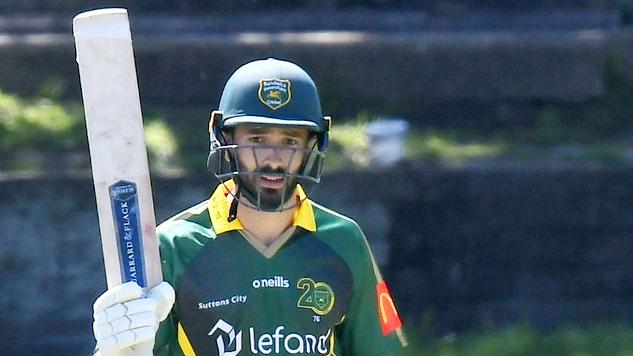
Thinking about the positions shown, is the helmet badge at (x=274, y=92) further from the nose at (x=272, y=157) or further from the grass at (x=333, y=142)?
the grass at (x=333, y=142)

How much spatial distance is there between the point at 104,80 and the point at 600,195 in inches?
166

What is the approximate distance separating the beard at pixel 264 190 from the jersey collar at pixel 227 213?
105mm

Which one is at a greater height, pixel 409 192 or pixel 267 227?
pixel 267 227

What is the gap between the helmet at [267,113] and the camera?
12.5ft

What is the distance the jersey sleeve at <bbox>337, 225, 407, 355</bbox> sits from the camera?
3.96m

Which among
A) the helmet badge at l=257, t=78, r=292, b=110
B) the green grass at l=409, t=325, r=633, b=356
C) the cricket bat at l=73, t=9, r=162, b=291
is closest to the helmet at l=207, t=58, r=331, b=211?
the helmet badge at l=257, t=78, r=292, b=110

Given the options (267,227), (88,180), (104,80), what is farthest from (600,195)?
(104,80)

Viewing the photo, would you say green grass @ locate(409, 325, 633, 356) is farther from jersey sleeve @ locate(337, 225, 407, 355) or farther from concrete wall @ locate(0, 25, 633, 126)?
jersey sleeve @ locate(337, 225, 407, 355)

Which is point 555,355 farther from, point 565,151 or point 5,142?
point 5,142

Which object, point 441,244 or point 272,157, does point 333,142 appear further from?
point 272,157

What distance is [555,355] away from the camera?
7.04 m

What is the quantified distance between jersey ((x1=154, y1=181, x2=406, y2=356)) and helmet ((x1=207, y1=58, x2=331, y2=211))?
0.13m

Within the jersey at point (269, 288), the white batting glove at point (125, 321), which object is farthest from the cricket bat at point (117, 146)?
the jersey at point (269, 288)

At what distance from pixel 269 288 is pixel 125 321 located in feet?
1.58
